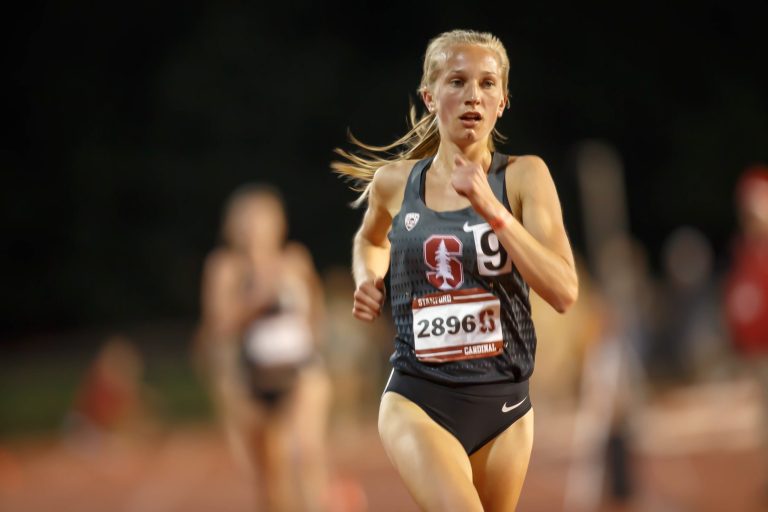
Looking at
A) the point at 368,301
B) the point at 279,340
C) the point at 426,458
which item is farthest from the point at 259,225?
the point at 426,458

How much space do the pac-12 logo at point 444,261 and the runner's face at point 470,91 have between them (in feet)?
1.19

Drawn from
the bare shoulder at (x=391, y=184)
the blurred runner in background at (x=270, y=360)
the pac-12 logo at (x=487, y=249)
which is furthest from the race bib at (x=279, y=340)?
the pac-12 logo at (x=487, y=249)

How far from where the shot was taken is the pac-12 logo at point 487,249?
3.84m

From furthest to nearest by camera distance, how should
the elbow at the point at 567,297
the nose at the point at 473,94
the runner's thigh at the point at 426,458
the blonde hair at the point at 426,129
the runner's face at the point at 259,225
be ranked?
the runner's face at the point at 259,225
the blonde hair at the point at 426,129
the nose at the point at 473,94
the elbow at the point at 567,297
the runner's thigh at the point at 426,458

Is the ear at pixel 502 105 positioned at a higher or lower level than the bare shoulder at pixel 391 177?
higher

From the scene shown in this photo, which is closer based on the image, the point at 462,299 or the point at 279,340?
the point at 462,299

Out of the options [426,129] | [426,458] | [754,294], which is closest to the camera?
[426,458]

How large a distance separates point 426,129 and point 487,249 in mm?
708

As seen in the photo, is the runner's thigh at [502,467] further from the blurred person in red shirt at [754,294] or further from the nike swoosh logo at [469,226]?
the blurred person in red shirt at [754,294]

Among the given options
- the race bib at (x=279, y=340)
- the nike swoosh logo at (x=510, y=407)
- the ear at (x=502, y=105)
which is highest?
the ear at (x=502, y=105)

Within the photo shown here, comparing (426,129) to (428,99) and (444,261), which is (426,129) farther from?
(444,261)

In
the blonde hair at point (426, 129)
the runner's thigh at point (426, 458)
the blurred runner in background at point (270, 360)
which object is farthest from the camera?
the blurred runner in background at point (270, 360)

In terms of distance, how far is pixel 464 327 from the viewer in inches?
152

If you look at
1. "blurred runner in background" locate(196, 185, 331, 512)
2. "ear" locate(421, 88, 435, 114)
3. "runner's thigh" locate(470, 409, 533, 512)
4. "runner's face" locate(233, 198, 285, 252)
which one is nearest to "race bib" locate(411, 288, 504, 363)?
"runner's thigh" locate(470, 409, 533, 512)
